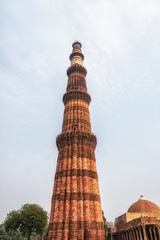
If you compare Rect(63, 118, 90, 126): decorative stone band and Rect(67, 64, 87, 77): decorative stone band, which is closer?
Rect(63, 118, 90, 126): decorative stone band

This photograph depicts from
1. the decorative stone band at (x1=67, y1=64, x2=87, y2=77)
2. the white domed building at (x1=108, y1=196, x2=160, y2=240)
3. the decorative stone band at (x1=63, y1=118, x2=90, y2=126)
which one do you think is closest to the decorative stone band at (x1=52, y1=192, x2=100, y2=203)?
the white domed building at (x1=108, y1=196, x2=160, y2=240)

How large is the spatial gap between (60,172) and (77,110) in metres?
9.96

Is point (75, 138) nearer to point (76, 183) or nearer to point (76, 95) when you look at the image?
point (76, 183)

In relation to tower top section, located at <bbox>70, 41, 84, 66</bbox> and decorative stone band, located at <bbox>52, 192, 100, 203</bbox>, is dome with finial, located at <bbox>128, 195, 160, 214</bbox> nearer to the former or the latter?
decorative stone band, located at <bbox>52, 192, 100, 203</bbox>

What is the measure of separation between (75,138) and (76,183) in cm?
585

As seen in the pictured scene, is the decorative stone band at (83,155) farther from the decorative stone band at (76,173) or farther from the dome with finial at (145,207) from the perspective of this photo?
the dome with finial at (145,207)

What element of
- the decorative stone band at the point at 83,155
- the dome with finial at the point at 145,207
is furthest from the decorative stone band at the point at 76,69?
the dome with finial at the point at 145,207

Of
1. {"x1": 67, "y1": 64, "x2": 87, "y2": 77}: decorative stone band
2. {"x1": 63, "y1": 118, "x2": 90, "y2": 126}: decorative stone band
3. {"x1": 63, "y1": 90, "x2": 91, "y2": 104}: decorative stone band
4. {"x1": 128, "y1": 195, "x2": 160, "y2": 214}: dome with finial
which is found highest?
{"x1": 67, "y1": 64, "x2": 87, "y2": 77}: decorative stone band

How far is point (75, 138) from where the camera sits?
22.7 m

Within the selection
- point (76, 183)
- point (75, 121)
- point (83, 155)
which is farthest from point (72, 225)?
point (75, 121)

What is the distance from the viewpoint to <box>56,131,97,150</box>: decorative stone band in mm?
22734

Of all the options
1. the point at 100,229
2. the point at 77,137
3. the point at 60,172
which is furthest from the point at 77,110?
the point at 100,229

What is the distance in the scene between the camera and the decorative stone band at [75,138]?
74.6 ft

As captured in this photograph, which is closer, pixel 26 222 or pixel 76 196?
pixel 76 196
